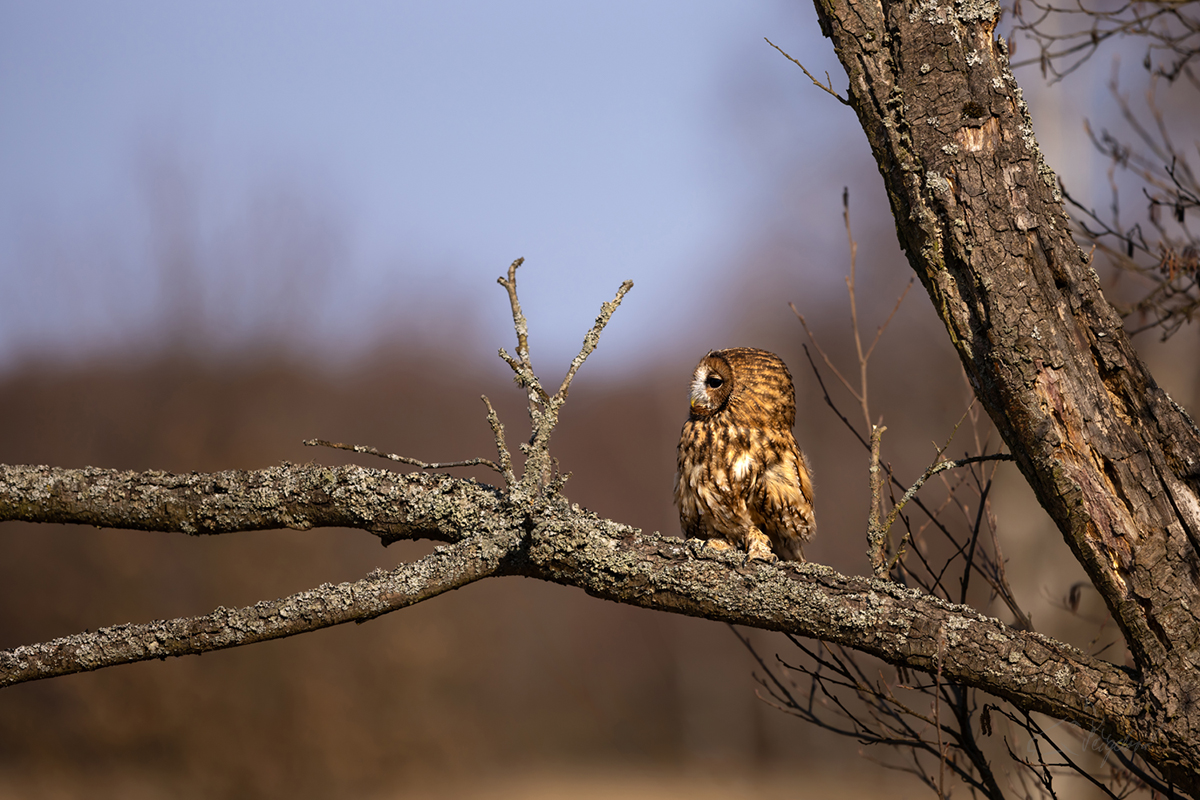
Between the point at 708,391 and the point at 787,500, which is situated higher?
the point at 708,391

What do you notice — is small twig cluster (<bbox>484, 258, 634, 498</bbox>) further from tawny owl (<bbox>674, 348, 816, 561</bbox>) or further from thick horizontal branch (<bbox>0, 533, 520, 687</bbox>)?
tawny owl (<bbox>674, 348, 816, 561</bbox>)

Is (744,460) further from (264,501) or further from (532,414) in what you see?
(264,501)

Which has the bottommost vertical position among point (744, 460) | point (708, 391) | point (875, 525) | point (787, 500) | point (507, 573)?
point (507, 573)

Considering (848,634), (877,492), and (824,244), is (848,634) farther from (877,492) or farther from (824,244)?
(824,244)

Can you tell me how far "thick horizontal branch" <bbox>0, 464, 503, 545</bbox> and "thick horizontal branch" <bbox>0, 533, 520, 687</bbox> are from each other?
0.21m

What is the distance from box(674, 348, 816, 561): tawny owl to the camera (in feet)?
8.95

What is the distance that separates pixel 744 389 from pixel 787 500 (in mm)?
413

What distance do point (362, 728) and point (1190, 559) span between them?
27.6ft

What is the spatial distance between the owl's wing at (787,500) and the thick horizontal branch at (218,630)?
1400 millimetres

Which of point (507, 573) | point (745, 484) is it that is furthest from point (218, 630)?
point (745, 484)

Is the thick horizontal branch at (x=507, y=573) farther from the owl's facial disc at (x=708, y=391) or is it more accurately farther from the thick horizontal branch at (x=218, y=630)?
the owl's facial disc at (x=708, y=391)

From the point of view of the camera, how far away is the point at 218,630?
1613mm

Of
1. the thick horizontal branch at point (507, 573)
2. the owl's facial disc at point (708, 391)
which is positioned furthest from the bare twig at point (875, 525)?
the owl's facial disc at point (708, 391)

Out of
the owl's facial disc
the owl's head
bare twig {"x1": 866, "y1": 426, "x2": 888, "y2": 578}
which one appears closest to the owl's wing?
the owl's head
